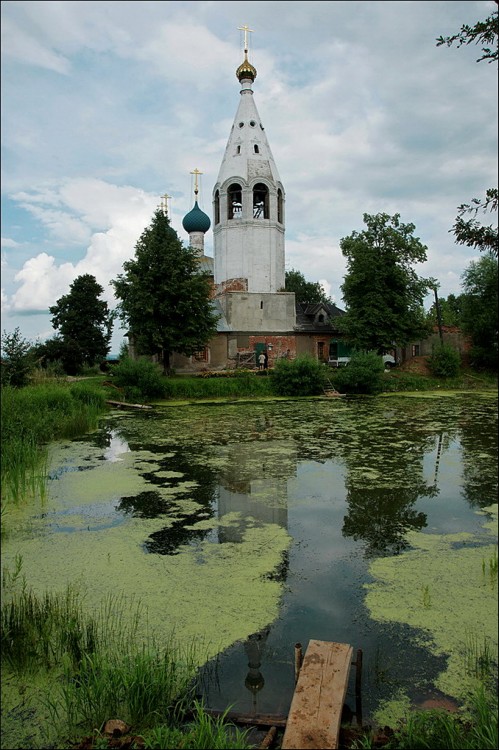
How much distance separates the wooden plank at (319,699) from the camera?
2803 mm

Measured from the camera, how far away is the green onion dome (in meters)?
35.8

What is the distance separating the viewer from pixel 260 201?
3138 centimetres

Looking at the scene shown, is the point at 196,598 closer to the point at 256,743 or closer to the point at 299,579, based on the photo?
the point at 299,579

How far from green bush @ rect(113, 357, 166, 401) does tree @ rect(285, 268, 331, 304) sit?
2996cm

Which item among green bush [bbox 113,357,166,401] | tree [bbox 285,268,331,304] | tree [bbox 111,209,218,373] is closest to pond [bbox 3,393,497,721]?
green bush [bbox 113,357,166,401]

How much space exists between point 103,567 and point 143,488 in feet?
10.2

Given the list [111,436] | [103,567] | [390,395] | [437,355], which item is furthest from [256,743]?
[390,395]

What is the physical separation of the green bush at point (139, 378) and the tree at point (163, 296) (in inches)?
107

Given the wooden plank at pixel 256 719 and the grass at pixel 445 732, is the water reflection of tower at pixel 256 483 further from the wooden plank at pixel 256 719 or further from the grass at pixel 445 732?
the grass at pixel 445 732

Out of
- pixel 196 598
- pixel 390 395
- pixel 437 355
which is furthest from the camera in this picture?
pixel 390 395

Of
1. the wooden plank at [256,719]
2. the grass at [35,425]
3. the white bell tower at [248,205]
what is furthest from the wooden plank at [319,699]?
the white bell tower at [248,205]

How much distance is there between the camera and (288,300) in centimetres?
3070

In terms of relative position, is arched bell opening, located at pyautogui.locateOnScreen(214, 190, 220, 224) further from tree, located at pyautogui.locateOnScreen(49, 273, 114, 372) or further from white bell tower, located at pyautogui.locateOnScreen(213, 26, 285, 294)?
tree, located at pyautogui.locateOnScreen(49, 273, 114, 372)

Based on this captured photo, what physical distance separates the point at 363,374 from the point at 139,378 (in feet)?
31.0
